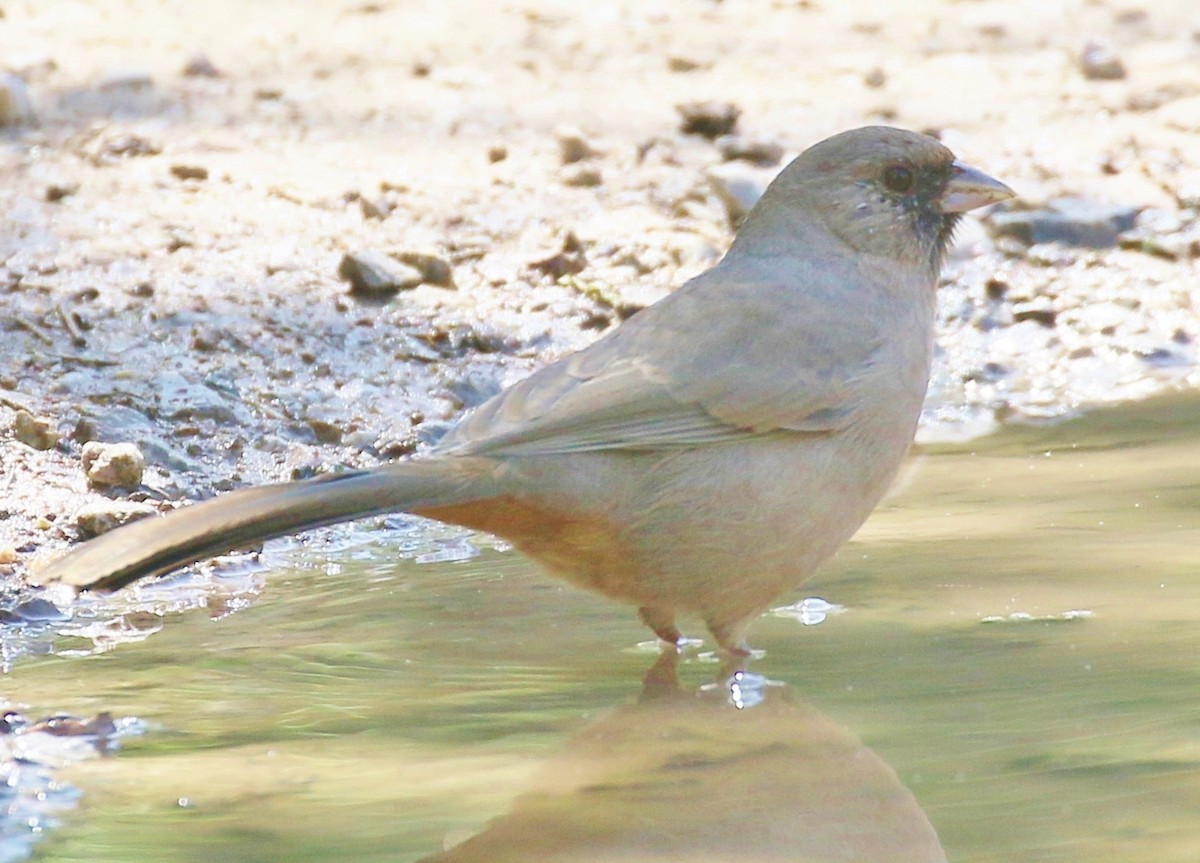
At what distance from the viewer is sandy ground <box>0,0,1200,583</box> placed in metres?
5.80

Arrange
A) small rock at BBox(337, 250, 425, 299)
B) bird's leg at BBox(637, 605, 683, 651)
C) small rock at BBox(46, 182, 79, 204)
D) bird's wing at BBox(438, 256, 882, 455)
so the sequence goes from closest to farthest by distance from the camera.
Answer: bird's wing at BBox(438, 256, 882, 455), bird's leg at BBox(637, 605, 683, 651), small rock at BBox(337, 250, 425, 299), small rock at BBox(46, 182, 79, 204)

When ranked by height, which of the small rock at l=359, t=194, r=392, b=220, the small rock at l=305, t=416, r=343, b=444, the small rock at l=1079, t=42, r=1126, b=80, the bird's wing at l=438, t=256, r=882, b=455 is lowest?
the small rock at l=305, t=416, r=343, b=444

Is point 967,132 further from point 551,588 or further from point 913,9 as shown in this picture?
point 551,588

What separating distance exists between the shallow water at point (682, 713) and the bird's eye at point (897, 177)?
857 mm

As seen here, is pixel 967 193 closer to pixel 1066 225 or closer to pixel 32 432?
pixel 32 432

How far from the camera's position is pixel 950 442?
19.5ft

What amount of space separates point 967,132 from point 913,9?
4.63ft

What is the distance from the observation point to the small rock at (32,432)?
523 centimetres

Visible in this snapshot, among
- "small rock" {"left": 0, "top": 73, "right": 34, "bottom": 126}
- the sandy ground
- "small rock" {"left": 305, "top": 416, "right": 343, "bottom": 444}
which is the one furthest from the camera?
"small rock" {"left": 0, "top": 73, "right": 34, "bottom": 126}

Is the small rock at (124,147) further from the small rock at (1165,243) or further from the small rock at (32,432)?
the small rock at (1165,243)

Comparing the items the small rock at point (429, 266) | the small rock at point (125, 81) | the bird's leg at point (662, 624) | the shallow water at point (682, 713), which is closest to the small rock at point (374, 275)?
the small rock at point (429, 266)

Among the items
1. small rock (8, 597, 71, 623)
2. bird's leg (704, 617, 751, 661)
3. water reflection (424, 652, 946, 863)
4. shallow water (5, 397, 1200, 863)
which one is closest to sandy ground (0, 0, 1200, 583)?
small rock (8, 597, 71, 623)

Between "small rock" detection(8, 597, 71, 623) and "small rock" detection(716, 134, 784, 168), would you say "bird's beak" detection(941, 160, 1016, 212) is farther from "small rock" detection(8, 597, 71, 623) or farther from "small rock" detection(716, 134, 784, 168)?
"small rock" detection(716, 134, 784, 168)

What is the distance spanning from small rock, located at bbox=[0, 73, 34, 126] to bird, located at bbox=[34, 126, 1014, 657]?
380 cm
